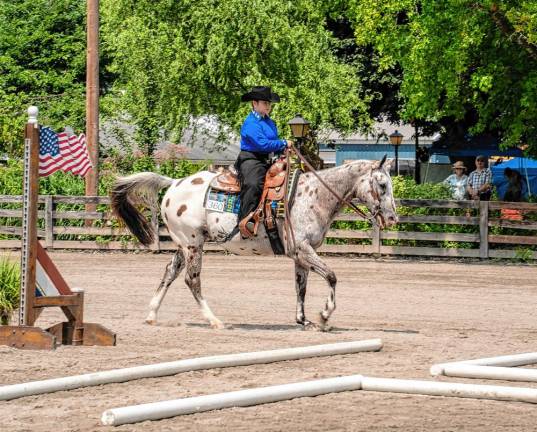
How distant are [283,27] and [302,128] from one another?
8563 millimetres

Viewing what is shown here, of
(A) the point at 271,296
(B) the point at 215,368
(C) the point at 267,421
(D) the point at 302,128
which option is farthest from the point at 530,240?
(C) the point at 267,421

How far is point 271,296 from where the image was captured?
64.6 ft

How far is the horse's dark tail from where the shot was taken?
16.0 metres

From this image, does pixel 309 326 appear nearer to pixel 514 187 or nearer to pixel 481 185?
pixel 481 185

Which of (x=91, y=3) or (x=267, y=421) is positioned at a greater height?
(x=91, y=3)

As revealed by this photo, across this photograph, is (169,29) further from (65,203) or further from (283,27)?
(65,203)

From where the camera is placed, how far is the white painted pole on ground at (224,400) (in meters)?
8.41

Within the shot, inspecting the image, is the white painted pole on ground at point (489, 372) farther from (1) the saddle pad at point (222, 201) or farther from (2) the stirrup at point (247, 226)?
(1) the saddle pad at point (222, 201)

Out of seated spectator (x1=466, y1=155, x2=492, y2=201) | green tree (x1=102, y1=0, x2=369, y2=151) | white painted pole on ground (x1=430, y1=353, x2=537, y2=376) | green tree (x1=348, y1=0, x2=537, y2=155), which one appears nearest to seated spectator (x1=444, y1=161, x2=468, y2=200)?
seated spectator (x1=466, y1=155, x2=492, y2=201)

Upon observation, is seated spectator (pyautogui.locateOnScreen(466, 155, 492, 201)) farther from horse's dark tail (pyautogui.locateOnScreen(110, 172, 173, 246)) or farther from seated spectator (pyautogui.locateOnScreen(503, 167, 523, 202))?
horse's dark tail (pyautogui.locateOnScreen(110, 172, 173, 246))

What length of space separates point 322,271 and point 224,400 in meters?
5.84

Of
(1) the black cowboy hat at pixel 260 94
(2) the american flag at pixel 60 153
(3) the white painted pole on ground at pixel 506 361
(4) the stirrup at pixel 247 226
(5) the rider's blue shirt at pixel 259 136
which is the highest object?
(1) the black cowboy hat at pixel 260 94

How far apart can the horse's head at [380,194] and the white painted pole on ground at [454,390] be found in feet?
16.4

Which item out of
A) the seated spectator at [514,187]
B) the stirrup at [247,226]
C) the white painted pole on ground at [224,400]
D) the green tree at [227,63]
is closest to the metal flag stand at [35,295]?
the stirrup at [247,226]
